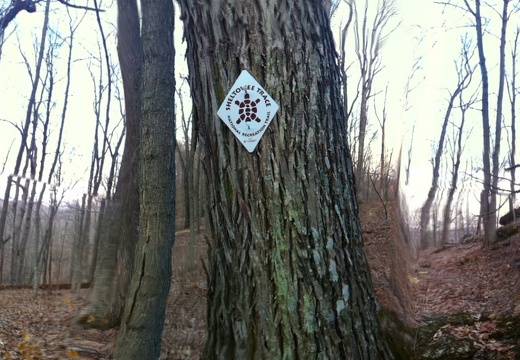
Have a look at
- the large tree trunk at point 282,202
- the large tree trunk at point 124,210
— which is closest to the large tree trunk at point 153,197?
the large tree trunk at point 124,210

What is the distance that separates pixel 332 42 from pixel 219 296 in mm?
1107

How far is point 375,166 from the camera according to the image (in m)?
8.75

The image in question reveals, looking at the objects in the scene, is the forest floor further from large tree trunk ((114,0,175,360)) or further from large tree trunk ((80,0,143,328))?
large tree trunk ((114,0,175,360))

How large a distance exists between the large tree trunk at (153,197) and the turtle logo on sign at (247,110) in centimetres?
282

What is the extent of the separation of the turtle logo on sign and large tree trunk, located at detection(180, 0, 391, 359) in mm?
68

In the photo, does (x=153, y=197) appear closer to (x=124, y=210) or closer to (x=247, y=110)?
(x=124, y=210)

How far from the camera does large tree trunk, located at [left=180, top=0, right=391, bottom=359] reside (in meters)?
1.58

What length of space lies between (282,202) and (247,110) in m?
0.37

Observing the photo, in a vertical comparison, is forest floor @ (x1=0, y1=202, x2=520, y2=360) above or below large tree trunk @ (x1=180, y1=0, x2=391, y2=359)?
below

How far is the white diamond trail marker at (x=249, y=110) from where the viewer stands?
166 cm

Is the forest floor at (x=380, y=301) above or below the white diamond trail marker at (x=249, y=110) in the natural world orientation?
below

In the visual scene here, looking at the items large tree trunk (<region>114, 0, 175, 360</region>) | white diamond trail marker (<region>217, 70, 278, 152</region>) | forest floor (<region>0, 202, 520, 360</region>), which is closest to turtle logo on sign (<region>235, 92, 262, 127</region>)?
white diamond trail marker (<region>217, 70, 278, 152</region>)

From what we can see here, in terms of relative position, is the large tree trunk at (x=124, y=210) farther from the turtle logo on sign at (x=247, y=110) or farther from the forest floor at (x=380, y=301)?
the turtle logo on sign at (x=247, y=110)

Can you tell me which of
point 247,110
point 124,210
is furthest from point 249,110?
point 124,210
